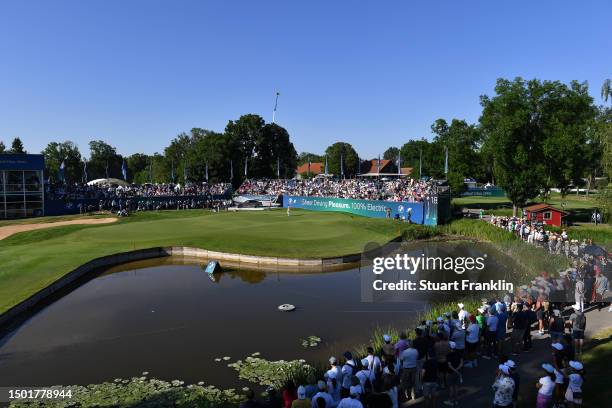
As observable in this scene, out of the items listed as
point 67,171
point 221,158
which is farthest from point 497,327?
point 67,171

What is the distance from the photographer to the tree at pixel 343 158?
134375 millimetres

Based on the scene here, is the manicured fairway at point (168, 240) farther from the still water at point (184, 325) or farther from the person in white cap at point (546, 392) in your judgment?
the person in white cap at point (546, 392)

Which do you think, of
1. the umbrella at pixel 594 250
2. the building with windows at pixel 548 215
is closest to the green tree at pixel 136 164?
the building with windows at pixel 548 215

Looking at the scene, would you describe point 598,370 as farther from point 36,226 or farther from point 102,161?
point 102,161

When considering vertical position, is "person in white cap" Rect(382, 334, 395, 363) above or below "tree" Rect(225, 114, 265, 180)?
below

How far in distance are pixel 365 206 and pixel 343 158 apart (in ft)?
277

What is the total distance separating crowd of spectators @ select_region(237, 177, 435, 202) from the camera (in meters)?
52.2

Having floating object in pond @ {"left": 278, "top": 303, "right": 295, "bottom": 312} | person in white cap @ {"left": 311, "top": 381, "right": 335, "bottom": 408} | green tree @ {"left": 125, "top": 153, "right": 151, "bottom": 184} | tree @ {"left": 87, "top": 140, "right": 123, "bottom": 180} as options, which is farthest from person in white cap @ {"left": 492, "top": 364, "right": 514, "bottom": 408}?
green tree @ {"left": 125, "top": 153, "right": 151, "bottom": 184}

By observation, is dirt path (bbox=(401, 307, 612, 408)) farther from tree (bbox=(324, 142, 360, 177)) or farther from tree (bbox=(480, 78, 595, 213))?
tree (bbox=(324, 142, 360, 177))

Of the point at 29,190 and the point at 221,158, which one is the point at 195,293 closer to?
the point at 29,190

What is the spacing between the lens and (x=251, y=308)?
20.1 meters

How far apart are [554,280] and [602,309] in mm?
2035

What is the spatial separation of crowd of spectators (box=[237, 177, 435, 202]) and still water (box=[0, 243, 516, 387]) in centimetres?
2674

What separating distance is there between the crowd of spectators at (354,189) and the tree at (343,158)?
55831 millimetres
